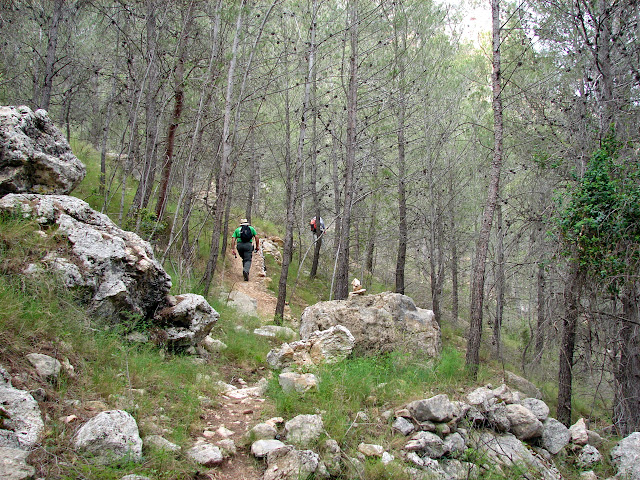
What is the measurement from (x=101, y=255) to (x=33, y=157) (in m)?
1.55

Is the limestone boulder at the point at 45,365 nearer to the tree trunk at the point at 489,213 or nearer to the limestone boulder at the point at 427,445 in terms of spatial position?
the limestone boulder at the point at 427,445

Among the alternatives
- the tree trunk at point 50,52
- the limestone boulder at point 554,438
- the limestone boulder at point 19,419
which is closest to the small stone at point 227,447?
the limestone boulder at point 19,419

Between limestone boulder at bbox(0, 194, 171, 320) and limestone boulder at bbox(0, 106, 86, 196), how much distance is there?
390 millimetres

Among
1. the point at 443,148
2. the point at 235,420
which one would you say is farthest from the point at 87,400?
the point at 443,148

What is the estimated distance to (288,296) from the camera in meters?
12.6

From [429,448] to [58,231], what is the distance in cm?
445

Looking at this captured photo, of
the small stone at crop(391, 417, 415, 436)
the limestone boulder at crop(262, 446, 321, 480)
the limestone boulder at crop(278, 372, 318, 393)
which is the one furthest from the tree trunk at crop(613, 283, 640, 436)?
the limestone boulder at crop(262, 446, 321, 480)

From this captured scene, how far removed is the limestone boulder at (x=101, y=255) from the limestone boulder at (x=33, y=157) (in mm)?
390

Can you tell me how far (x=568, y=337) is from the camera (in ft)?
23.2

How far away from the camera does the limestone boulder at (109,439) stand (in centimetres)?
273

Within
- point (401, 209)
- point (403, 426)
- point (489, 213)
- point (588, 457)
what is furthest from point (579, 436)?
point (401, 209)

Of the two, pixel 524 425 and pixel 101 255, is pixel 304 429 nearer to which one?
pixel 524 425

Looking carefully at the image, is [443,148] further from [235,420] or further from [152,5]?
[235,420]

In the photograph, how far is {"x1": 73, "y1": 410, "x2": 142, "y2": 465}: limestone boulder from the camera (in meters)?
2.73
